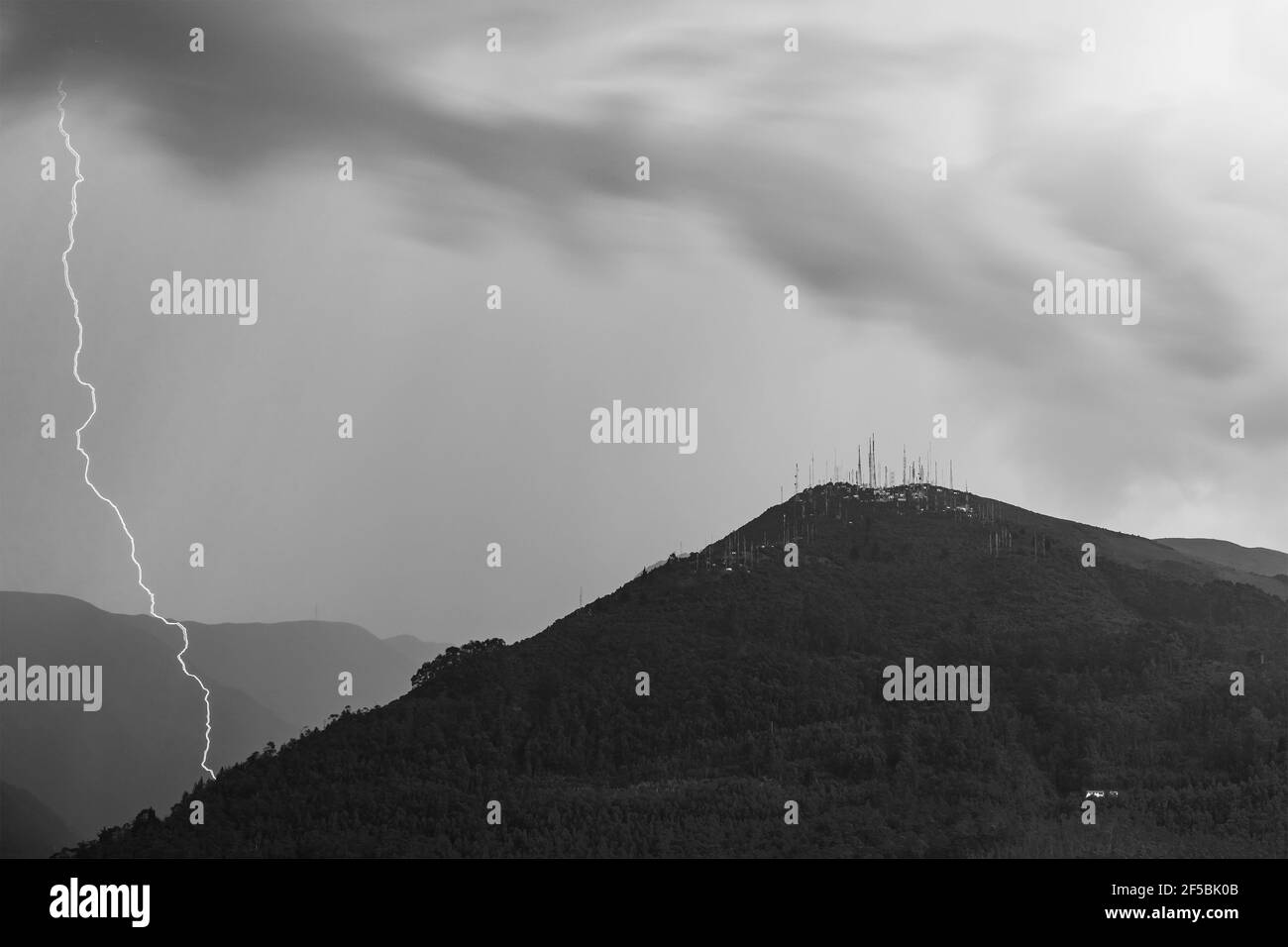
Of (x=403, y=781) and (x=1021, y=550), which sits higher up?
(x=1021, y=550)

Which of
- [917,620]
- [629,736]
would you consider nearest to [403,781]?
[629,736]
